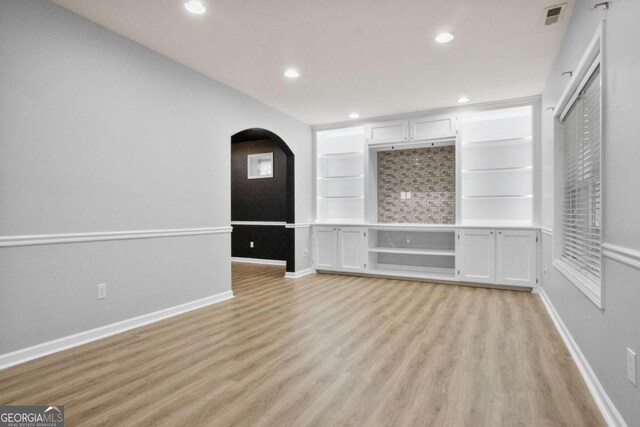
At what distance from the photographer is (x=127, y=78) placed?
314 centimetres

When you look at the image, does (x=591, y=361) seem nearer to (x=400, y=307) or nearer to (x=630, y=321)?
(x=630, y=321)

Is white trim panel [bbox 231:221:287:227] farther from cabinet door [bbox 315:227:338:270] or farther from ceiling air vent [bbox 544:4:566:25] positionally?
ceiling air vent [bbox 544:4:566:25]

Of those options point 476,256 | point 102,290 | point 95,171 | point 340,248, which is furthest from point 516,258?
point 95,171

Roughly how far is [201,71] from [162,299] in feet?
7.88

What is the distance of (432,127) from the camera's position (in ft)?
17.4

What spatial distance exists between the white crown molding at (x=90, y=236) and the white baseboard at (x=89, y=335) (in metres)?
0.72

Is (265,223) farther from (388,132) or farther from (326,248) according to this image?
(388,132)

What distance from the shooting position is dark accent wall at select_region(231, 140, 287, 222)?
7156mm

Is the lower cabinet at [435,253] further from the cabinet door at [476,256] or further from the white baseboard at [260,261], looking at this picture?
the white baseboard at [260,261]

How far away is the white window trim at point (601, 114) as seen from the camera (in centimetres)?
184

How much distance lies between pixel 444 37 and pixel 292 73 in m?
1.59

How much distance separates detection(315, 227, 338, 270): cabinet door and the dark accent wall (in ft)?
4.38

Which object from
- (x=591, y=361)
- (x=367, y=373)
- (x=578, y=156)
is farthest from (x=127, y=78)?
(x=591, y=361)

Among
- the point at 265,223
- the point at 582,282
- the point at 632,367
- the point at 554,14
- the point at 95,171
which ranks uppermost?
the point at 554,14
